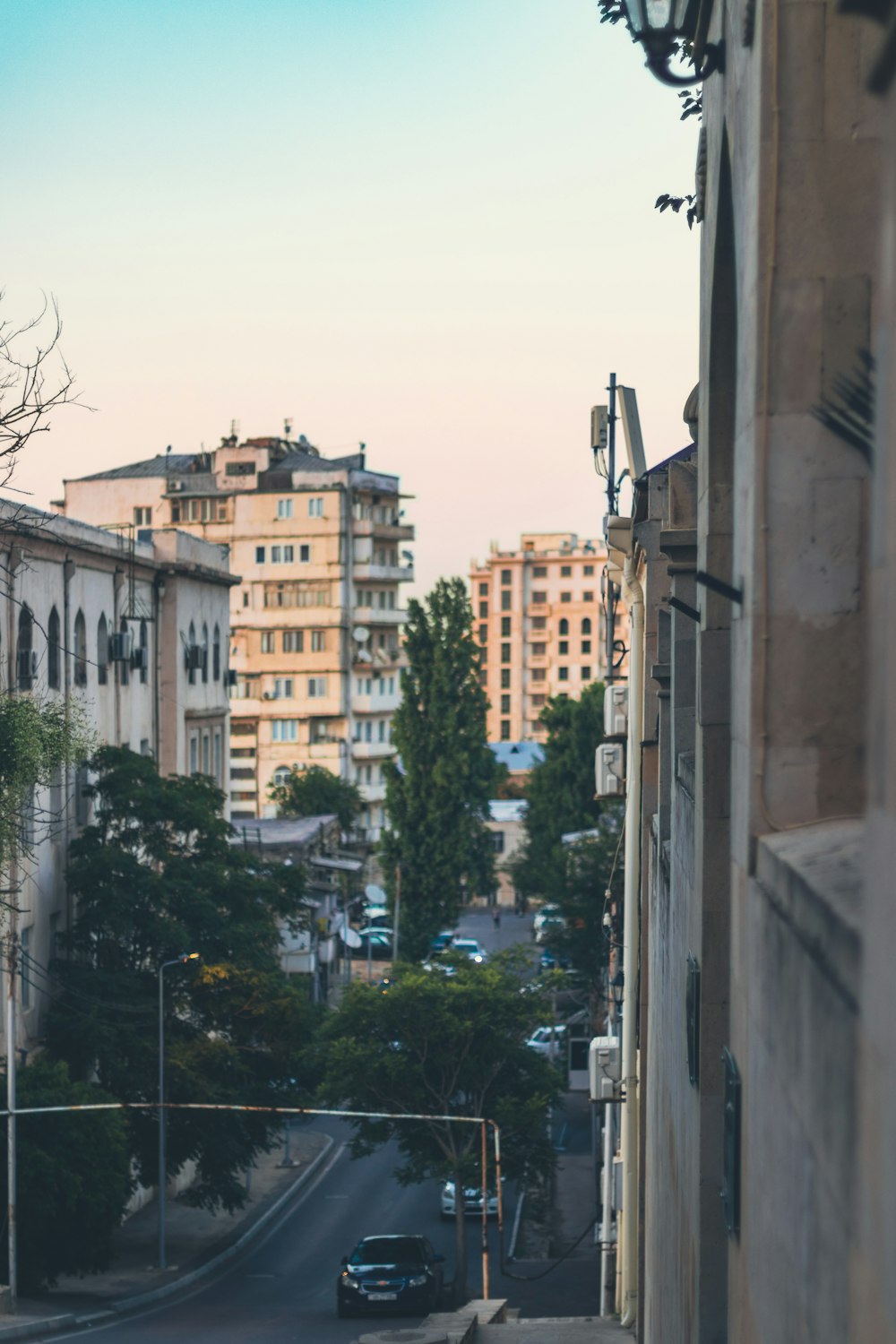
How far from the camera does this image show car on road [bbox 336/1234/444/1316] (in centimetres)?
3180

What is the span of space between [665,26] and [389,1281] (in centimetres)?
2722

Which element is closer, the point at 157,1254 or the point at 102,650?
the point at 157,1254

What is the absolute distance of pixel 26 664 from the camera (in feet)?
125

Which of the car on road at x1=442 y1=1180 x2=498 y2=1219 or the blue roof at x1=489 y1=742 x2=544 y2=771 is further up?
the blue roof at x1=489 y1=742 x2=544 y2=771

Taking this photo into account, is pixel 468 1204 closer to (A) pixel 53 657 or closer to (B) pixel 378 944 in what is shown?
(A) pixel 53 657

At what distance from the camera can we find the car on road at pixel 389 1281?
31.8m

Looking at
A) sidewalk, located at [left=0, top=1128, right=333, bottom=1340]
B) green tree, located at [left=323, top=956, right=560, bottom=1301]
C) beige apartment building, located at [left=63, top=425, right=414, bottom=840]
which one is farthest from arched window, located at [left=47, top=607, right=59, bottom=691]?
beige apartment building, located at [left=63, top=425, right=414, bottom=840]

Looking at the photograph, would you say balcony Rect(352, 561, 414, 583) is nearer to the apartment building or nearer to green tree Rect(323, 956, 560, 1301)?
the apartment building

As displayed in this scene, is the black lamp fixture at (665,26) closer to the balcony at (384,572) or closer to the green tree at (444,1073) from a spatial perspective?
the green tree at (444,1073)

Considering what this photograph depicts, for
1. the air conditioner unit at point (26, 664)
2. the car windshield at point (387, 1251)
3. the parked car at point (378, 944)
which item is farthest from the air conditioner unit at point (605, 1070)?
the parked car at point (378, 944)

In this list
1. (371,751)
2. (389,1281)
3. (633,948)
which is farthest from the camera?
(371,751)

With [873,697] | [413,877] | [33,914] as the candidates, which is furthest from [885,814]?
[413,877]

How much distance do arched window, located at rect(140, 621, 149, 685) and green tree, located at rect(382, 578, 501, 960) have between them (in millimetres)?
25224

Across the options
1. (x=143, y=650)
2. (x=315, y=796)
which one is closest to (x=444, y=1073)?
(x=143, y=650)
